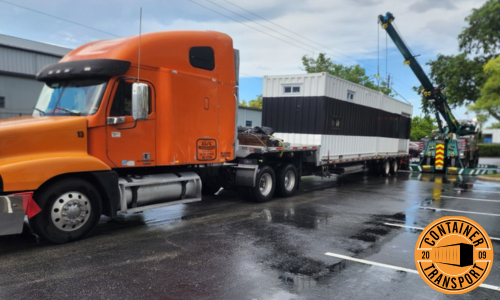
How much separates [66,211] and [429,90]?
18.8 m

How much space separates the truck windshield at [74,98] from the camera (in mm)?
5969

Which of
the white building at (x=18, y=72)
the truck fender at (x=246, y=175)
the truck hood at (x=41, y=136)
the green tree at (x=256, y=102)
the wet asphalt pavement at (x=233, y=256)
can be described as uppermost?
the green tree at (x=256, y=102)

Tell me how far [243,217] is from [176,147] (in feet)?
6.63

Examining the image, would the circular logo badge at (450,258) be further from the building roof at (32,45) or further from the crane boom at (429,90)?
the building roof at (32,45)

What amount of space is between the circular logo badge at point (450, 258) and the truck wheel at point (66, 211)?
15.6 ft

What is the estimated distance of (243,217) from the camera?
764 cm

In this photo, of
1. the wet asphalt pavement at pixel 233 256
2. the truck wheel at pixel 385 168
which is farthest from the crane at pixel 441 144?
the wet asphalt pavement at pixel 233 256

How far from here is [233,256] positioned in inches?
203

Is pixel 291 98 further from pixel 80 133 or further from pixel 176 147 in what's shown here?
pixel 80 133

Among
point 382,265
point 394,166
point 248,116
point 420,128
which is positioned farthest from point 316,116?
point 420,128

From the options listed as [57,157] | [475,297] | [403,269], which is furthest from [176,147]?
→ [475,297]

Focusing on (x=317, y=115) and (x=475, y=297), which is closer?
(x=475, y=297)

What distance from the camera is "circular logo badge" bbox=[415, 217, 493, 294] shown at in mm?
3902

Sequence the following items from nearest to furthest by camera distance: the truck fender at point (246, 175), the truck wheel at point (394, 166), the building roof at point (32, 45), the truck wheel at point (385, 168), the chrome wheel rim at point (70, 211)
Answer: the chrome wheel rim at point (70, 211), the truck fender at point (246, 175), the truck wheel at point (385, 168), the truck wheel at point (394, 166), the building roof at point (32, 45)
